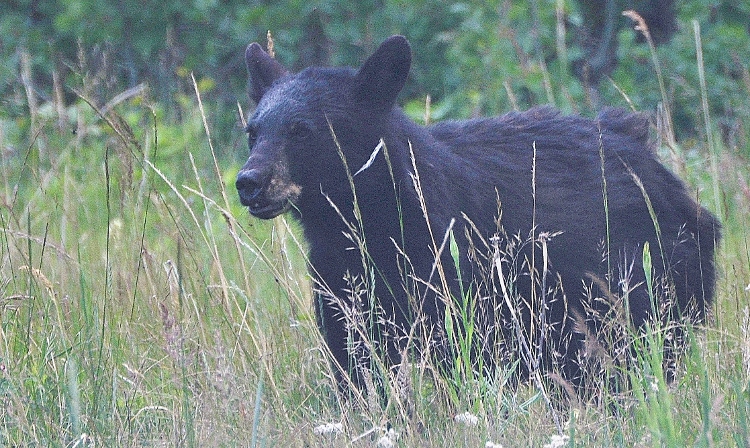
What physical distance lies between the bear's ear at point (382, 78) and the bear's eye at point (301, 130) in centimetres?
24

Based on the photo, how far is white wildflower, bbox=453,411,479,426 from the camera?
2.80m

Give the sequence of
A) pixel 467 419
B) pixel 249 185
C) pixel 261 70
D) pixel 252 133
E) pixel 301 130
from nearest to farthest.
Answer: pixel 467 419, pixel 249 185, pixel 301 130, pixel 252 133, pixel 261 70

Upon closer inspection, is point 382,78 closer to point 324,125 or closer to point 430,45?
point 324,125

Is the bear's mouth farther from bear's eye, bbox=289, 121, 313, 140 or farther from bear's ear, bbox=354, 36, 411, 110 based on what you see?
bear's ear, bbox=354, 36, 411, 110

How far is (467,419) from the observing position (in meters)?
2.83

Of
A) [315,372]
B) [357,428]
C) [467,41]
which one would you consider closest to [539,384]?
[357,428]

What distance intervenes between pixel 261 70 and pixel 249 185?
912 millimetres

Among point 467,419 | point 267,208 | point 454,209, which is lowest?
point 467,419

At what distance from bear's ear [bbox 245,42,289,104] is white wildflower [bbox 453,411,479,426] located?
6.21 ft

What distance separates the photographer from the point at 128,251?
14.7 feet

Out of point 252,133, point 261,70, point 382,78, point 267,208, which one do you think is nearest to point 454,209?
point 382,78

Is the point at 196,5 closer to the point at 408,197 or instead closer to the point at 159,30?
the point at 159,30

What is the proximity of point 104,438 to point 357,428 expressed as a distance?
0.72m

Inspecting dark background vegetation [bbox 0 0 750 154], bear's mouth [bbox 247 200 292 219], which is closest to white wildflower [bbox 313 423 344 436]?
bear's mouth [bbox 247 200 292 219]
